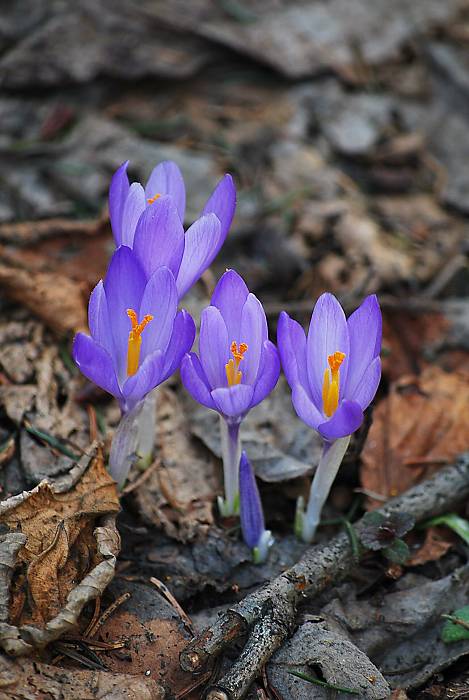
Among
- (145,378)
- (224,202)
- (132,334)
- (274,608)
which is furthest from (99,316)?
(274,608)

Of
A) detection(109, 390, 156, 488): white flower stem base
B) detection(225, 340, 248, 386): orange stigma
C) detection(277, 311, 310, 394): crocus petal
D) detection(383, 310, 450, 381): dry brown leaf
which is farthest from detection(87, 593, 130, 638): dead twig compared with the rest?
detection(383, 310, 450, 381): dry brown leaf

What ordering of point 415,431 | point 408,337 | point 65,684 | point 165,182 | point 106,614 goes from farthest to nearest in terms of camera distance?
point 408,337, point 415,431, point 165,182, point 106,614, point 65,684

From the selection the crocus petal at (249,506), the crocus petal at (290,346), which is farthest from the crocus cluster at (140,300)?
the crocus petal at (249,506)

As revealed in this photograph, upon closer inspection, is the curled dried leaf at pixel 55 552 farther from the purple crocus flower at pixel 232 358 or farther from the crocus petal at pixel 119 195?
the crocus petal at pixel 119 195

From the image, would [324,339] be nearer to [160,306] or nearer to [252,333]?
[252,333]

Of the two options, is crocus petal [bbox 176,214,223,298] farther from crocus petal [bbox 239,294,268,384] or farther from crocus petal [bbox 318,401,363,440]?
crocus petal [bbox 318,401,363,440]

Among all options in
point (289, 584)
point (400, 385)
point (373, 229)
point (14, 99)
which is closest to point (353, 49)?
point (373, 229)
